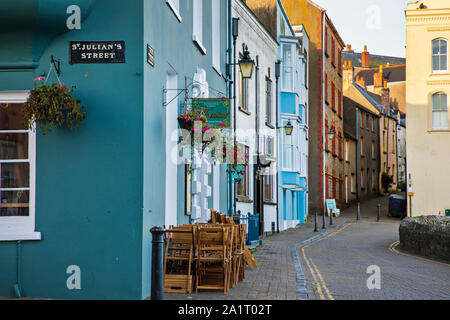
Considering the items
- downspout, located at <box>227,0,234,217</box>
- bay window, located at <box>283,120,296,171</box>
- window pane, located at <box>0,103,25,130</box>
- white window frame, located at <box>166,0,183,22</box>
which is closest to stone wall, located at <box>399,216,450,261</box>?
downspout, located at <box>227,0,234,217</box>

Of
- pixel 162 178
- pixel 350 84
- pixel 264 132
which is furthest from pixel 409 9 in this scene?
pixel 162 178

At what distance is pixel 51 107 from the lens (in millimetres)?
8289

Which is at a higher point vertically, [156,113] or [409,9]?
[409,9]

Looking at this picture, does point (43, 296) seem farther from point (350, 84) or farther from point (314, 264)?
point (350, 84)

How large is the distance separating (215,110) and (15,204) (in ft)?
12.8

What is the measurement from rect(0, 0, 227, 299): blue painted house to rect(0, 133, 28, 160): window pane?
1 centimetres

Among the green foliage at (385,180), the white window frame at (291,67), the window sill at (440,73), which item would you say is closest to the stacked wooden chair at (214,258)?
the white window frame at (291,67)

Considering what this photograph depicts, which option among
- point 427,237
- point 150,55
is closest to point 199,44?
point 150,55

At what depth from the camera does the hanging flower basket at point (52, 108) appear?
27.2 ft

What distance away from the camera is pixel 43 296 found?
28.0ft

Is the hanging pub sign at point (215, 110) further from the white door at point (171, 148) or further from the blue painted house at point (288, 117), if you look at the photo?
the blue painted house at point (288, 117)

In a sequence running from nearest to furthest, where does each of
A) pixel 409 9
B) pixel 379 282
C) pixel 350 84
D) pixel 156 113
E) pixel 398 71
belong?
pixel 156 113
pixel 379 282
pixel 409 9
pixel 350 84
pixel 398 71

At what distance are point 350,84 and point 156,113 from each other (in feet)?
179

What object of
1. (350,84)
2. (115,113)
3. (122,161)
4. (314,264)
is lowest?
(314,264)
